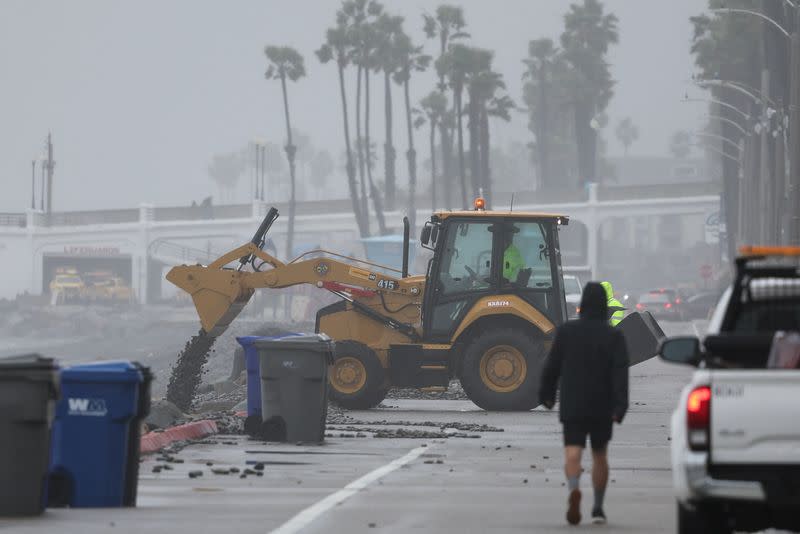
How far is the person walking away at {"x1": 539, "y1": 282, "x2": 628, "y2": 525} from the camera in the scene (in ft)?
39.3

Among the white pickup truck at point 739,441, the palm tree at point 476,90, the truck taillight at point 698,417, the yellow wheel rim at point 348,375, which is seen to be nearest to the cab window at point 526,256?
the yellow wheel rim at point 348,375

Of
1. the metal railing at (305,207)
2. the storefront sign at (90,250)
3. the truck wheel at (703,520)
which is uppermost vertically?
the metal railing at (305,207)

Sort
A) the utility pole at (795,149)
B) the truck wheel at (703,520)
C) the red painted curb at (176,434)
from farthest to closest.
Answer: the utility pole at (795,149) < the red painted curb at (176,434) < the truck wheel at (703,520)

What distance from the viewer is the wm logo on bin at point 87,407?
12.9m

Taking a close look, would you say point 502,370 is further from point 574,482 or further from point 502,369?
point 574,482

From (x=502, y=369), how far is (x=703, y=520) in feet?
52.8

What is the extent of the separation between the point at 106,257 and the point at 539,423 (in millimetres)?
107284

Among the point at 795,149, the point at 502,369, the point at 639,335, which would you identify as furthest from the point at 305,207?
the point at 502,369

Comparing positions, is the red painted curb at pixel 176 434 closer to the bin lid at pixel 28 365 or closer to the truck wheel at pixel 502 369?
the truck wheel at pixel 502 369

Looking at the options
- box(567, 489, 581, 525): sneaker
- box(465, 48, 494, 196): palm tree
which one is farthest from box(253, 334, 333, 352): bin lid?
box(465, 48, 494, 196): palm tree

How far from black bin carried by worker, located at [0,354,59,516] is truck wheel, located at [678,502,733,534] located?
14.1 ft

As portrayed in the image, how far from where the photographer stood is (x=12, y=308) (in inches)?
4766

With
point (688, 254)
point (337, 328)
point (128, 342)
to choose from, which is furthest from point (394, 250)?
point (688, 254)

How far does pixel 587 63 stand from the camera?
482 feet
